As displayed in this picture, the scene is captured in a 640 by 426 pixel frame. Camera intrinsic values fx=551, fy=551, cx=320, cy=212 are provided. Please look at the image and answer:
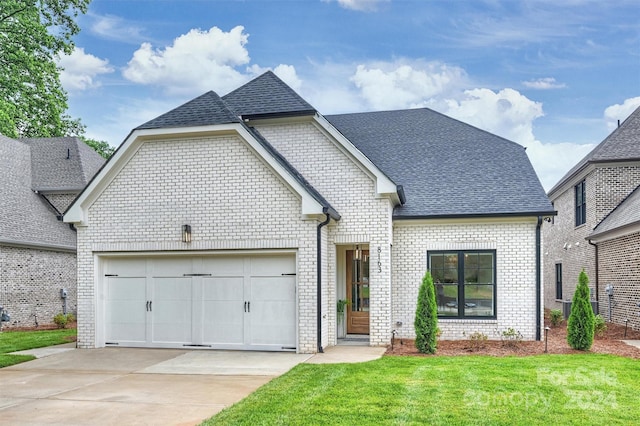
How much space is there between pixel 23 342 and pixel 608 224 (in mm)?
17689

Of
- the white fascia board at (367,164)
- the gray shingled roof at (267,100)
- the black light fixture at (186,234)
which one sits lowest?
the black light fixture at (186,234)

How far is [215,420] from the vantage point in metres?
6.53

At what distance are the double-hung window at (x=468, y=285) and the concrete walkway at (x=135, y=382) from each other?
316 cm

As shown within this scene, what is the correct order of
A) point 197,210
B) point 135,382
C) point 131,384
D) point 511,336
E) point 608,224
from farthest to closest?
point 608,224 → point 511,336 → point 197,210 → point 135,382 → point 131,384

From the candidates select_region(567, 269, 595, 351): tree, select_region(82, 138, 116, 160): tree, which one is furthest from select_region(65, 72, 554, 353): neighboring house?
select_region(82, 138, 116, 160): tree

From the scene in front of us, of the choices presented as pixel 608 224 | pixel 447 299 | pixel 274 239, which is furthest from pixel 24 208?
pixel 608 224

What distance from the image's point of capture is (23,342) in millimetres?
14180

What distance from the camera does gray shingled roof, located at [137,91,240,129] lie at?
12.3 m

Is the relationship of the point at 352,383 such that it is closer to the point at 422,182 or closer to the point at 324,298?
the point at 324,298

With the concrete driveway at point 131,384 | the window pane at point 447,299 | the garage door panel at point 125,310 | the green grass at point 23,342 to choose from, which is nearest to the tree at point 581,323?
the window pane at point 447,299

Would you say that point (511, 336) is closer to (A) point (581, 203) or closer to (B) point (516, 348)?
(B) point (516, 348)

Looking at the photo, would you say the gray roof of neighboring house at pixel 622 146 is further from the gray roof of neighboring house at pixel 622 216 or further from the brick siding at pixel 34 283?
the brick siding at pixel 34 283

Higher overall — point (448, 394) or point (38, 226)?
point (38, 226)

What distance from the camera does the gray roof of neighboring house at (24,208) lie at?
779 inches
